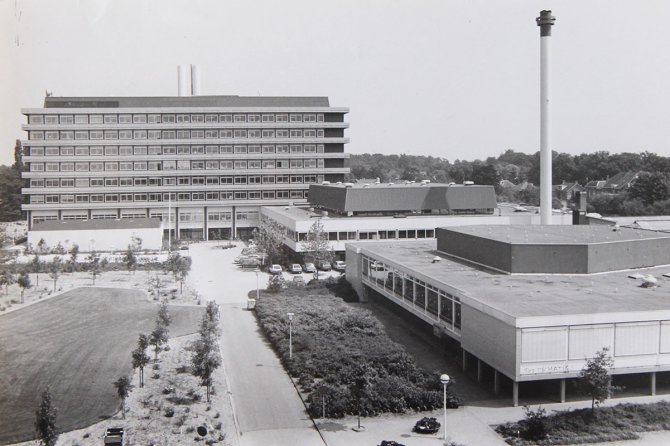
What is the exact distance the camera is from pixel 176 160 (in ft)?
294

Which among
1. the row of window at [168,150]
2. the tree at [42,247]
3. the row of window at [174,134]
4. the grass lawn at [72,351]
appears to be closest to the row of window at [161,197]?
the row of window at [168,150]

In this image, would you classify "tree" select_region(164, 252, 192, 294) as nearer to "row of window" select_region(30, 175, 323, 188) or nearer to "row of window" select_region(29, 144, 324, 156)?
"row of window" select_region(30, 175, 323, 188)

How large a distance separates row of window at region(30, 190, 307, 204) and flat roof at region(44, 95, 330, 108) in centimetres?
1241

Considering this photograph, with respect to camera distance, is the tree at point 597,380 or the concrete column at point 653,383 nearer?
the tree at point 597,380

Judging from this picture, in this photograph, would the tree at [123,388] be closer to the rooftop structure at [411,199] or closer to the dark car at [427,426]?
the dark car at [427,426]

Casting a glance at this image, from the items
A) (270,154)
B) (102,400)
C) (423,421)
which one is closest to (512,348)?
(423,421)

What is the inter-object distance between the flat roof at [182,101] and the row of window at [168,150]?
6103 mm

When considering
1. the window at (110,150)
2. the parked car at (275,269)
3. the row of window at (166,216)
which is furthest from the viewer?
the window at (110,150)

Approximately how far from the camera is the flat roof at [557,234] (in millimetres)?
38062

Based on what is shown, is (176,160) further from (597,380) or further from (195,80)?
(597,380)

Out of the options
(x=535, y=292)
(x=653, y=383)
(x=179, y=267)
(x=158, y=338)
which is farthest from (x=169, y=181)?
(x=653, y=383)

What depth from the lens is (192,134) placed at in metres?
90.4

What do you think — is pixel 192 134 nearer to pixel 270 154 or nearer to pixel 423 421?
pixel 270 154

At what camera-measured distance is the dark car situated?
23.1 metres
